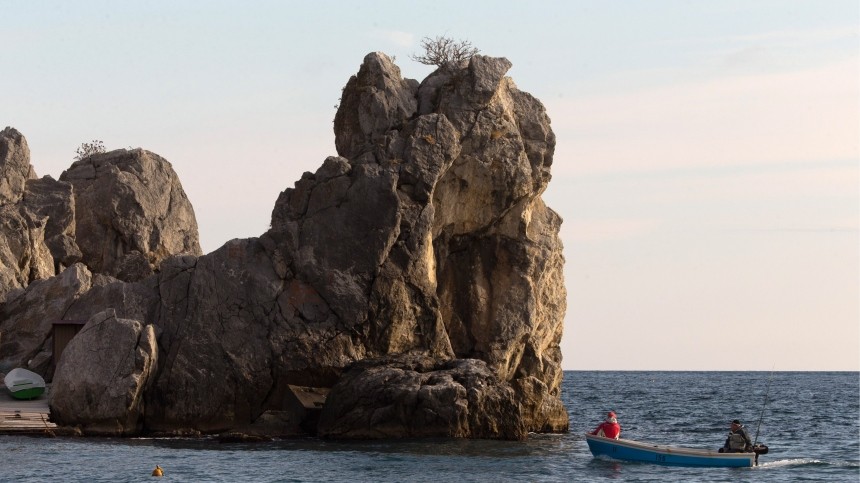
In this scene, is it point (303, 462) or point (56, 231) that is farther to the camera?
point (56, 231)

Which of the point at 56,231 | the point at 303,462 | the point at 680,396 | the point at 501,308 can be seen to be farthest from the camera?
the point at 680,396

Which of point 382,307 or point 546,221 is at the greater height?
point 546,221

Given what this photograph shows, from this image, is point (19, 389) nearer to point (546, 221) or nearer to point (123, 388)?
point (123, 388)

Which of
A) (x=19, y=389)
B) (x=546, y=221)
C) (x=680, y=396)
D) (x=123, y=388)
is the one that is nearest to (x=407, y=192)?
(x=546, y=221)

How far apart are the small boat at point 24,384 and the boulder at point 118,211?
2233 cm

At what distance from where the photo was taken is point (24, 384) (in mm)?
58188

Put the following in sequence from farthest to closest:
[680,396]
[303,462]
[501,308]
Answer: [680,396] → [501,308] → [303,462]

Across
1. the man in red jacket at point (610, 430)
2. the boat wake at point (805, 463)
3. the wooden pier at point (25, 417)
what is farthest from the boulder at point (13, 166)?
the boat wake at point (805, 463)

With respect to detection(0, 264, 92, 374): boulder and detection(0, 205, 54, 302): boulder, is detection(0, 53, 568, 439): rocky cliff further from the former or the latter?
detection(0, 205, 54, 302): boulder

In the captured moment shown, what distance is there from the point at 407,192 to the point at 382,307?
17.7ft

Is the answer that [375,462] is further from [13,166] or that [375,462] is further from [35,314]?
[13,166]

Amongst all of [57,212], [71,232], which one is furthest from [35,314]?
[71,232]

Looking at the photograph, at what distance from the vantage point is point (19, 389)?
58.1 meters

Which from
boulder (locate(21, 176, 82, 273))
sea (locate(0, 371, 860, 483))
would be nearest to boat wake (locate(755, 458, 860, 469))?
sea (locate(0, 371, 860, 483))
